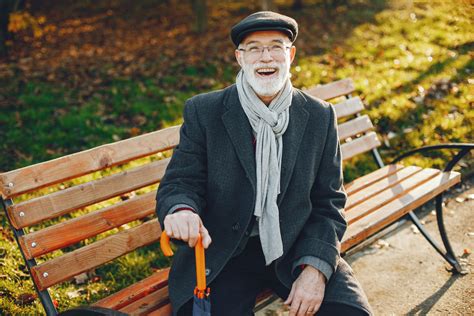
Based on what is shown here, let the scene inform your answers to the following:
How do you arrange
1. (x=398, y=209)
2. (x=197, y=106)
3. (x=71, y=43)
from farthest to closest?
1. (x=71, y=43)
2. (x=398, y=209)
3. (x=197, y=106)

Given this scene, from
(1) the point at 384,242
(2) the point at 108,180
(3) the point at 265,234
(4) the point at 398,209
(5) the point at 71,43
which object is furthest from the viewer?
(5) the point at 71,43

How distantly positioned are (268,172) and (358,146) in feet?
6.07

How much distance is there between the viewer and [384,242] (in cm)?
438

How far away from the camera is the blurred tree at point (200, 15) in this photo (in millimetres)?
9609

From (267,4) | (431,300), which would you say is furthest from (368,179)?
(267,4)

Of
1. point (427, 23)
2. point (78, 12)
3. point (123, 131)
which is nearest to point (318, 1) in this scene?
point (427, 23)

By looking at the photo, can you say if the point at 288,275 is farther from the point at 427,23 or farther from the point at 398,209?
the point at 427,23

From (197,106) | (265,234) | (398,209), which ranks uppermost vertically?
(197,106)

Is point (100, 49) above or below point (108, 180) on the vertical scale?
above

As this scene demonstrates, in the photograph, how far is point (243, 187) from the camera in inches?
110

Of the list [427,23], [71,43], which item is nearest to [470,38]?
[427,23]

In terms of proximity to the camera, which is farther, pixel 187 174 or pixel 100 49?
pixel 100 49

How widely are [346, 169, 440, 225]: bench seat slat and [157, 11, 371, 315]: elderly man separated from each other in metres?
0.73

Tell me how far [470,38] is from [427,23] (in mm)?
1402
